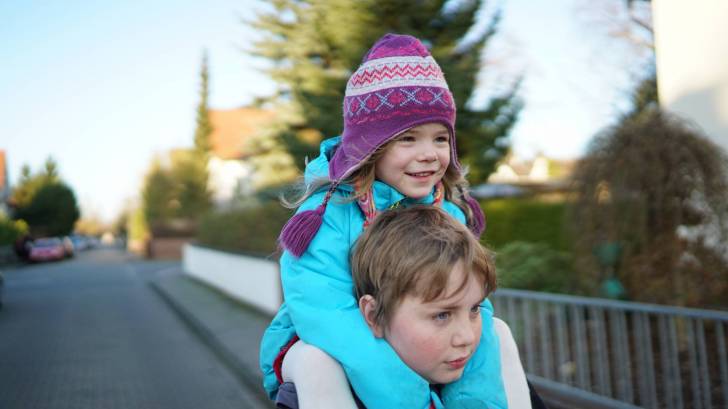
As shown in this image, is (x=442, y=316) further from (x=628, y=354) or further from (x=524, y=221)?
(x=524, y=221)

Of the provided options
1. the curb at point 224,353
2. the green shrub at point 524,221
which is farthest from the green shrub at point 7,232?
the green shrub at point 524,221

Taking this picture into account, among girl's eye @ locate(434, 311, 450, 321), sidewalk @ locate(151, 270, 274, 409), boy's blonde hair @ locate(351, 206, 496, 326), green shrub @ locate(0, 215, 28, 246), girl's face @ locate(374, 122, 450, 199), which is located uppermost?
girl's face @ locate(374, 122, 450, 199)

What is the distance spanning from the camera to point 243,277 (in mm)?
12969

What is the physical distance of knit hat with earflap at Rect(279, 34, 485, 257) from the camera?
2.27 meters

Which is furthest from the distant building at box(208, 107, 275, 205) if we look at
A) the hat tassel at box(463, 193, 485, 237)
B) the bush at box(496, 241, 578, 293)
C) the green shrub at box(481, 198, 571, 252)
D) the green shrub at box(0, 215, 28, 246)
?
the hat tassel at box(463, 193, 485, 237)

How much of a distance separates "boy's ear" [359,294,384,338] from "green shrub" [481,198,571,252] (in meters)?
9.35

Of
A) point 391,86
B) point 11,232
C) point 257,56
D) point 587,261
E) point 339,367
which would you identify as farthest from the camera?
point 11,232

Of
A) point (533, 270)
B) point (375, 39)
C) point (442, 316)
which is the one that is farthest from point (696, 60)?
point (442, 316)

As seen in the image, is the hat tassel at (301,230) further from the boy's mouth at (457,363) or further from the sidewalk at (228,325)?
the sidewalk at (228,325)

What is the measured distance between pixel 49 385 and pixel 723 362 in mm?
5415

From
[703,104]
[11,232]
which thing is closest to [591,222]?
[703,104]

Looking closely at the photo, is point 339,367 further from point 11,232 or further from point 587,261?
point 11,232

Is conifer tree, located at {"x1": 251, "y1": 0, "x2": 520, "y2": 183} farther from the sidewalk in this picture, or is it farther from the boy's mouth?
the boy's mouth

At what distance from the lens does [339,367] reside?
2047 mm
